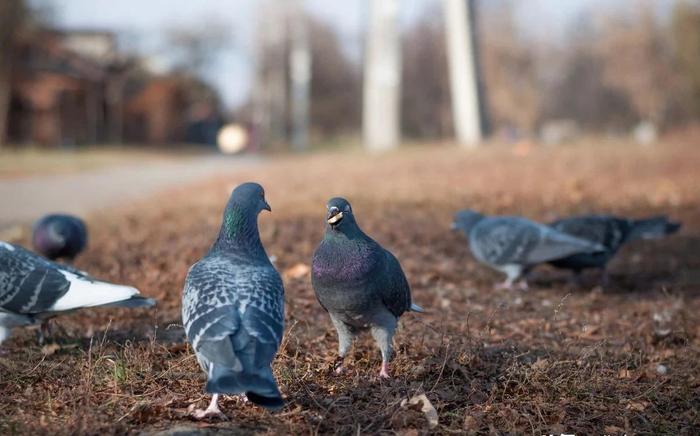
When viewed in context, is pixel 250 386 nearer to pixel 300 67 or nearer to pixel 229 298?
pixel 229 298

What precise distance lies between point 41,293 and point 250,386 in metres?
1.91

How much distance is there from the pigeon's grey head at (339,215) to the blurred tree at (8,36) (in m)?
27.0

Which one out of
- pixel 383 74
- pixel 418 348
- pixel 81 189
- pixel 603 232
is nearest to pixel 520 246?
pixel 603 232

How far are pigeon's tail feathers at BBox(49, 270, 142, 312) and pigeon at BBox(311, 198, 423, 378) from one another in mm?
1029

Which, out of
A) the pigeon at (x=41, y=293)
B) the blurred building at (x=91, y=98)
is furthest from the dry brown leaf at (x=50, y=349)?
the blurred building at (x=91, y=98)

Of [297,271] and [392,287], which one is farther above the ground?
[392,287]

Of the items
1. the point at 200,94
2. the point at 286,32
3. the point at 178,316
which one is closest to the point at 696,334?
the point at 178,316

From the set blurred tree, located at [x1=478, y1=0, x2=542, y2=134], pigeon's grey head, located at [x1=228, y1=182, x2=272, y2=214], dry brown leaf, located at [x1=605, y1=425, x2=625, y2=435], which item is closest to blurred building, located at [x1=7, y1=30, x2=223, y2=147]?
blurred tree, located at [x1=478, y1=0, x2=542, y2=134]

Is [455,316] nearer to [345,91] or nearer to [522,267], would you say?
[522,267]

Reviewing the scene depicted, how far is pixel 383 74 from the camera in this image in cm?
2420

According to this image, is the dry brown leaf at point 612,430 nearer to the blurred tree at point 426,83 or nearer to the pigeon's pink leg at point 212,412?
the pigeon's pink leg at point 212,412

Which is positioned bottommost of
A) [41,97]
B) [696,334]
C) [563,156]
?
[696,334]

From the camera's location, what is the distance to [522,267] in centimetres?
655

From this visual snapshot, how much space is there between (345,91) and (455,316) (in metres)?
49.7
